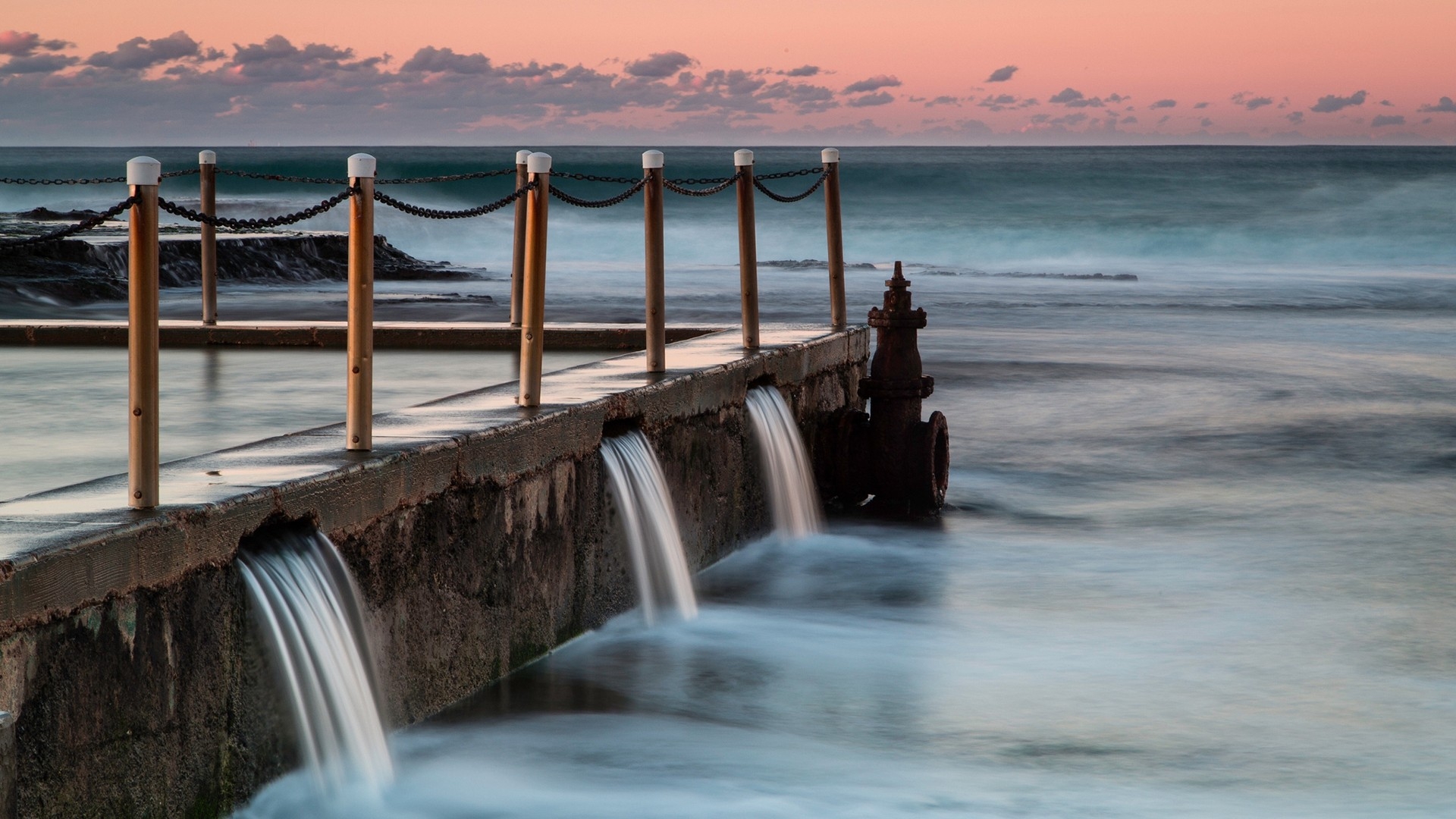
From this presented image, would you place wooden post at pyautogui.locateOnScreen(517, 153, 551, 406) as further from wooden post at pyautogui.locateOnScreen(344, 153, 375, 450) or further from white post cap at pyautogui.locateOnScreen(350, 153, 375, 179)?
white post cap at pyautogui.locateOnScreen(350, 153, 375, 179)

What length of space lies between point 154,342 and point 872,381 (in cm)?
509

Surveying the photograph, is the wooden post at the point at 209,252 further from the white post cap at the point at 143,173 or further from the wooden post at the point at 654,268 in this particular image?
the white post cap at the point at 143,173

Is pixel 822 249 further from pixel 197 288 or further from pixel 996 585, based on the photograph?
pixel 996 585

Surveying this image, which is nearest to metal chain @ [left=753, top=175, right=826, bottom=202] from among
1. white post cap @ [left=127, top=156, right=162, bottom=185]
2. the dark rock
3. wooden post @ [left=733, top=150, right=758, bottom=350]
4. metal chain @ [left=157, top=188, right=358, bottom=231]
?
wooden post @ [left=733, top=150, right=758, bottom=350]

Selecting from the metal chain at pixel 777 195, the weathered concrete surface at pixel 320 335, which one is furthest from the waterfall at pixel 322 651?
the weathered concrete surface at pixel 320 335

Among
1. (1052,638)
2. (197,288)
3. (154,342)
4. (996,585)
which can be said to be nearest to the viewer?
(154,342)

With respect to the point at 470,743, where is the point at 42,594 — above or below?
above

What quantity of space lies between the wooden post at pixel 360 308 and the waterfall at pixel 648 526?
4.81 feet

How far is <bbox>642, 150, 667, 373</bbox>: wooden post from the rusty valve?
5.70 feet

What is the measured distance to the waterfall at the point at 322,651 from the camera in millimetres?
4004

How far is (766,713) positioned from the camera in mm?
5262

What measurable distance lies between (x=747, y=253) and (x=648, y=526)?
7.64 feet

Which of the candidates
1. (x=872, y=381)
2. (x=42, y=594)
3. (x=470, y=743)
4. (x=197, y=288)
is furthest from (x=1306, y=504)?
(x=197, y=288)

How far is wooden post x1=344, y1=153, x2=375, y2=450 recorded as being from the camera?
178 inches
